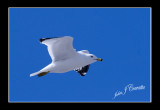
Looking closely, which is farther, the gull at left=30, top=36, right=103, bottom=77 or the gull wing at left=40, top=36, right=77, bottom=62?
the gull at left=30, top=36, right=103, bottom=77

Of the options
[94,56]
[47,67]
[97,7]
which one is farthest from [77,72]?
[97,7]

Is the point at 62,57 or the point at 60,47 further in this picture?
A: the point at 62,57

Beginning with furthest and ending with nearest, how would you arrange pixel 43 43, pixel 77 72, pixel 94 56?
pixel 77 72
pixel 94 56
pixel 43 43

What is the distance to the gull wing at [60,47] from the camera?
21.3 feet

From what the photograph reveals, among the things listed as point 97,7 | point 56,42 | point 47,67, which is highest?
point 97,7

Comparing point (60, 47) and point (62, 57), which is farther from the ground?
point (60, 47)

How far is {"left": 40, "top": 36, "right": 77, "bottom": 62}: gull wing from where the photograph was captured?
255 inches

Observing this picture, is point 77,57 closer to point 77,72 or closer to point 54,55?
point 54,55

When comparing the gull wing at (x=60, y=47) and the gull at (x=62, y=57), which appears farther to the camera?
the gull at (x=62, y=57)

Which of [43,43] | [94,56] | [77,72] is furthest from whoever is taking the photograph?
[77,72]

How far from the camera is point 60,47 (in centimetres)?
671

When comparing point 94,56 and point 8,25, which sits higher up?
point 8,25

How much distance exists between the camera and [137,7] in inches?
259

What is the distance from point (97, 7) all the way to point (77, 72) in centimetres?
179
